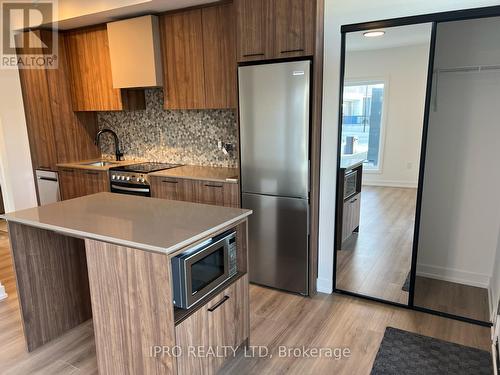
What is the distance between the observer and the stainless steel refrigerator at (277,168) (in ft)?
9.02

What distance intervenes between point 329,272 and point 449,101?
5.53 feet

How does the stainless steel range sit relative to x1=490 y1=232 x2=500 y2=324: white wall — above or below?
above

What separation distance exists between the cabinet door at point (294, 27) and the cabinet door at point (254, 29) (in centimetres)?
8

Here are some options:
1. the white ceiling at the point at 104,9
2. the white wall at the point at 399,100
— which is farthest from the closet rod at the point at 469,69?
the white ceiling at the point at 104,9

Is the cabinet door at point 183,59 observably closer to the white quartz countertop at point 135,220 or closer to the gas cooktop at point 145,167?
the gas cooktop at point 145,167

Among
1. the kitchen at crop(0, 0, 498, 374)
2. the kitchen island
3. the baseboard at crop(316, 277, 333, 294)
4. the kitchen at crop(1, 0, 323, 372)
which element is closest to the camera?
the kitchen island

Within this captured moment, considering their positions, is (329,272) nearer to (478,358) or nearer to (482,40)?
(478,358)

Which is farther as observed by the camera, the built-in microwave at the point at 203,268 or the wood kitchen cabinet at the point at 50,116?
the wood kitchen cabinet at the point at 50,116

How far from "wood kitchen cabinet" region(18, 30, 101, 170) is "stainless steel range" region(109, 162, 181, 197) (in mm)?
1000

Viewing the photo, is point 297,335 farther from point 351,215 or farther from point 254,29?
point 254,29

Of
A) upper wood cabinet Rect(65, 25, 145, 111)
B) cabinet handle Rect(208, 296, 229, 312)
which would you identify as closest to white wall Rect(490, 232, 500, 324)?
cabinet handle Rect(208, 296, 229, 312)

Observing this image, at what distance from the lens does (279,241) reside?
9.94 ft

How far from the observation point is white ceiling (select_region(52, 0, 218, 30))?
321 centimetres

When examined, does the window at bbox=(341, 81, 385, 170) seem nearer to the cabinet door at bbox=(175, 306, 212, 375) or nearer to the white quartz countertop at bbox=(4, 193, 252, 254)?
the white quartz countertop at bbox=(4, 193, 252, 254)
